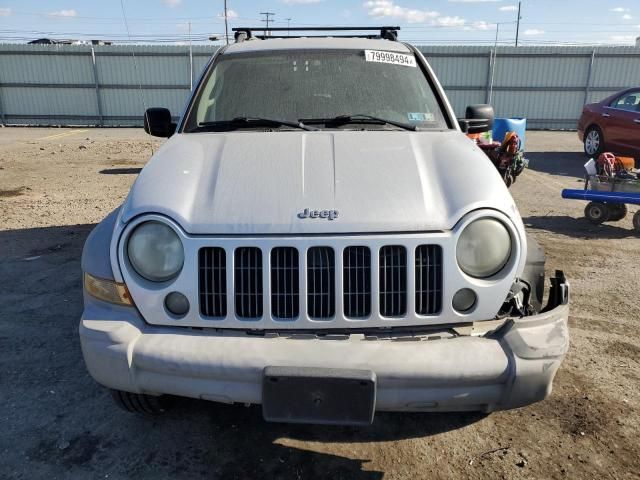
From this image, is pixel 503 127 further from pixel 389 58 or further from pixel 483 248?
pixel 483 248

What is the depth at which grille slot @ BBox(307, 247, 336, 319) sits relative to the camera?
2248 mm

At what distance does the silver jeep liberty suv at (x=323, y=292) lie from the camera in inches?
82.3

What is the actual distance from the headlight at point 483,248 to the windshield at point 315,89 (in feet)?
3.94

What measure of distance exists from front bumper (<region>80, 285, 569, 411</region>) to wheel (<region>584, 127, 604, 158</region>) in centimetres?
1062

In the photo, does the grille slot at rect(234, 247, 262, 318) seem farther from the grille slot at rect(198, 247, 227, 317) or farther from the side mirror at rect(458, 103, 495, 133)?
the side mirror at rect(458, 103, 495, 133)

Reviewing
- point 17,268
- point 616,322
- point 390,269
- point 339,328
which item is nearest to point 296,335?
point 339,328

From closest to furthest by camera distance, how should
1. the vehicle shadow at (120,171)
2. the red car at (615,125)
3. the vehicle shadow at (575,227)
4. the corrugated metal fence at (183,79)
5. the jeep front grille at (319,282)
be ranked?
the jeep front grille at (319,282) < the vehicle shadow at (575,227) < the vehicle shadow at (120,171) < the red car at (615,125) < the corrugated metal fence at (183,79)

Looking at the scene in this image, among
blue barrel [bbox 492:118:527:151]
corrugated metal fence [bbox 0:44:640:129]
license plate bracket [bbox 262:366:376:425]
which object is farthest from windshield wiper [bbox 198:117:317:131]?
A: corrugated metal fence [bbox 0:44:640:129]

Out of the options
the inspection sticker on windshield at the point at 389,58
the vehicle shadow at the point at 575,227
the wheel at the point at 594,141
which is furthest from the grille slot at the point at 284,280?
the wheel at the point at 594,141

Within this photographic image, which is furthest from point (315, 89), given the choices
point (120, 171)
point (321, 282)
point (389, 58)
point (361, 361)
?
point (120, 171)

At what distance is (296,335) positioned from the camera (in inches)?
88.8

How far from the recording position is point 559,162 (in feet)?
40.1

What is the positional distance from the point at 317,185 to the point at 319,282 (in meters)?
0.49

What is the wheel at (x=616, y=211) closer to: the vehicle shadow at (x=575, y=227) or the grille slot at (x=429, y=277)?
the vehicle shadow at (x=575, y=227)
